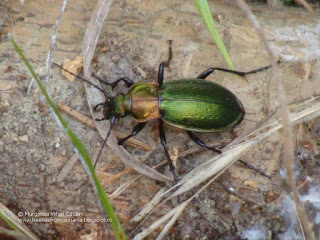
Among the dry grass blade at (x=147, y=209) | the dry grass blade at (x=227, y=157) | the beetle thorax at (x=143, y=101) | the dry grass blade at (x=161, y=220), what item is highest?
the beetle thorax at (x=143, y=101)

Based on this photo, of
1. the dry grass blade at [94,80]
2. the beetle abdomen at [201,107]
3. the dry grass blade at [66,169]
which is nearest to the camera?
the dry grass blade at [66,169]

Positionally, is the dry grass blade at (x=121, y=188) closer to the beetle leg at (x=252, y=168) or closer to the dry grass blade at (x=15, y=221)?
the dry grass blade at (x=15, y=221)

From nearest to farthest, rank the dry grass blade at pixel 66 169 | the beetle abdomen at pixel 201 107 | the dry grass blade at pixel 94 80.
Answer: the dry grass blade at pixel 66 169 → the dry grass blade at pixel 94 80 → the beetle abdomen at pixel 201 107

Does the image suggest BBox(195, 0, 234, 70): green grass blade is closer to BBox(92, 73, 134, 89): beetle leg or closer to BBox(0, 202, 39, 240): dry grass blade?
BBox(92, 73, 134, 89): beetle leg

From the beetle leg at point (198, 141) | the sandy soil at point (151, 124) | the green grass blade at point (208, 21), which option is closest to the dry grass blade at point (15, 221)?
the sandy soil at point (151, 124)

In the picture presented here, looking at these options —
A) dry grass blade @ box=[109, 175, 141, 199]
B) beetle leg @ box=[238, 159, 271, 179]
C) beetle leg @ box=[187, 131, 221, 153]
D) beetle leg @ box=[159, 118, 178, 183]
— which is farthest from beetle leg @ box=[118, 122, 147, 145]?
beetle leg @ box=[238, 159, 271, 179]

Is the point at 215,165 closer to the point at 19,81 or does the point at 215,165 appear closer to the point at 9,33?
the point at 19,81

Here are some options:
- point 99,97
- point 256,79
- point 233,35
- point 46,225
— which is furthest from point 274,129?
point 46,225
